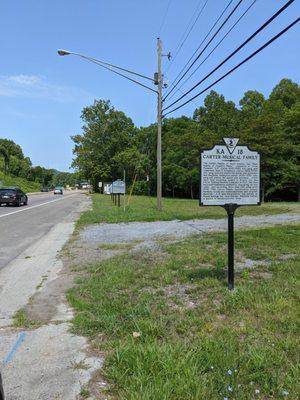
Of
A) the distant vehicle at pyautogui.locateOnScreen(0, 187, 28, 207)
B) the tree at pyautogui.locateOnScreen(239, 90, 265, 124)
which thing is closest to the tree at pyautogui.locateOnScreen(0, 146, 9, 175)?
the tree at pyautogui.locateOnScreen(239, 90, 265, 124)

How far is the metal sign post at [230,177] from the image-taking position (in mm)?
6812

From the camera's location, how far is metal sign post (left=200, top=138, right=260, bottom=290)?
268 inches

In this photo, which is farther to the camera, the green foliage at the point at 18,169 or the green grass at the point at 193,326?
the green foliage at the point at 18,169

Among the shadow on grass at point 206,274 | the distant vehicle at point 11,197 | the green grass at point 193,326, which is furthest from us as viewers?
the distant vehicle at point 11,197

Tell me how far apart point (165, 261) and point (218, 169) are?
323cm

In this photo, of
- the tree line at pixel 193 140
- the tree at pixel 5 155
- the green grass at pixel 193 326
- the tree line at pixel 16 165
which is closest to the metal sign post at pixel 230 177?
the green grass at pixel 193 326

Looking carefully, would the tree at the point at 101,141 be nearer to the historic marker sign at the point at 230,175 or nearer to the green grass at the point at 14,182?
the green grass at the point at 14,182

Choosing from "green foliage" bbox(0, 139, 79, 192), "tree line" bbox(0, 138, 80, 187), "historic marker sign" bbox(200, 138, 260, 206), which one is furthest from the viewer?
"tree line" bbox(0, 138, 80, 187)

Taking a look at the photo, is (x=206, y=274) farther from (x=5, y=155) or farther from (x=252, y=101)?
(x=5, y=155)

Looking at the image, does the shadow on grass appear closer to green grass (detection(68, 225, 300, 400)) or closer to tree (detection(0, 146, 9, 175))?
green grass (detection(68, 225, 300, 400))

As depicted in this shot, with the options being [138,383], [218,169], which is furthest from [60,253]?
[138,383]

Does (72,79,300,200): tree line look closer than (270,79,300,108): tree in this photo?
Yes

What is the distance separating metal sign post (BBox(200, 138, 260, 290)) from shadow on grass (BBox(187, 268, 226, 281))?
87cm

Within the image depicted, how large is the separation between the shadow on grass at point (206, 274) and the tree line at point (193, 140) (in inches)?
416
